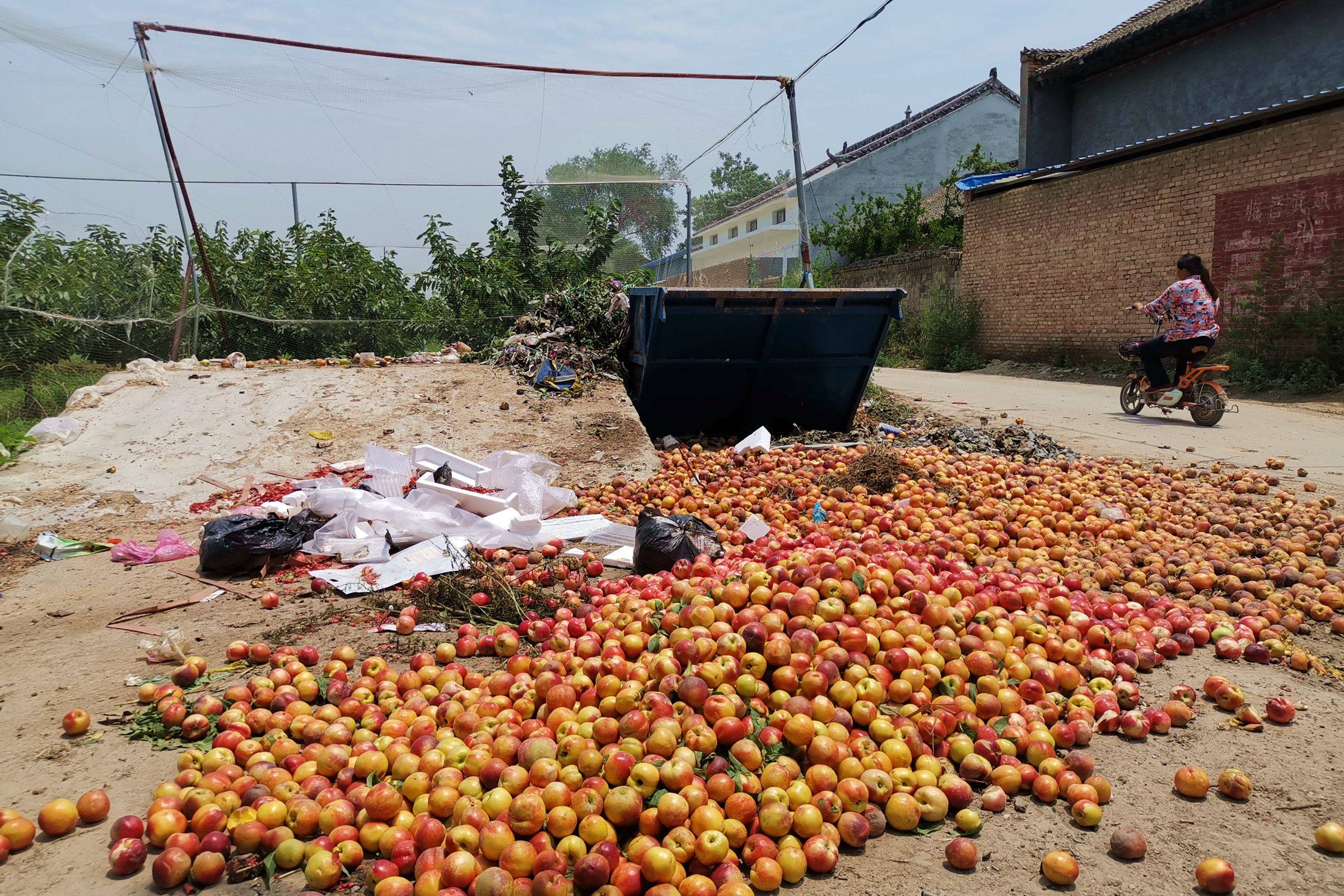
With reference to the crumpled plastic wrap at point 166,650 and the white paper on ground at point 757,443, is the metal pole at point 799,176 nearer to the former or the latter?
the white paper on ground at point 757,443

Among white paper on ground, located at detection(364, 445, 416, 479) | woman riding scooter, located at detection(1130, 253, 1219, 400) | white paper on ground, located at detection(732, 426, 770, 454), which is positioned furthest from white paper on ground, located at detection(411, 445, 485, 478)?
woman riding scooter, located at detection(1130, 253, 1219, 400)

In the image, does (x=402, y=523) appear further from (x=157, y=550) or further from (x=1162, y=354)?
(x=1162, y=354)

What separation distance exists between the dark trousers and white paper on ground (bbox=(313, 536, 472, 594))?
9.78 metres

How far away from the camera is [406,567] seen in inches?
195

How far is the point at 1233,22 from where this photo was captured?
1755 cm

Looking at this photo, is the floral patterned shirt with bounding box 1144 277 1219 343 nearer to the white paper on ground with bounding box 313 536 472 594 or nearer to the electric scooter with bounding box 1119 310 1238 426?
the electric scooter with bounding box 1119 310 1238 426

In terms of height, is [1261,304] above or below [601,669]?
above

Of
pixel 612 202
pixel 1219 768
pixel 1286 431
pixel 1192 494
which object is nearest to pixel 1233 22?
pixel 1286 431

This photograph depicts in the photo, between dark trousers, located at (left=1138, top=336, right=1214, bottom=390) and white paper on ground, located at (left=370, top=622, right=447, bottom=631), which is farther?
dark trousers, located at (left=1138, top=336, right=1214, bottom=390)

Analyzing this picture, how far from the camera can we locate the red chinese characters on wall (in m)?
12.2

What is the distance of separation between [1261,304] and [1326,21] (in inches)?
302

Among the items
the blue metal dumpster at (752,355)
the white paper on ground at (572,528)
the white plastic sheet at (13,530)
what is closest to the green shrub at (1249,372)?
the blue metal dumpster at (752,355)

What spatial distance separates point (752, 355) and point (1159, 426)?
225 inches

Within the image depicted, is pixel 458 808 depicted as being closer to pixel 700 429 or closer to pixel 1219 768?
pixel 1219 768
